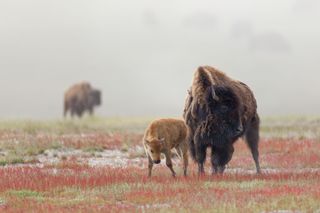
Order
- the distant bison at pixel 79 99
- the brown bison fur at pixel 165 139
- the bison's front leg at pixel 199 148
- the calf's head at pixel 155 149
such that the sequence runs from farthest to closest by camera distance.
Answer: the distant bison at pixel 79 99 < the bison's front leg at pixel 199 148 < the brown bison fur at pixel 165 139 < the calf's head at pixel 155 149

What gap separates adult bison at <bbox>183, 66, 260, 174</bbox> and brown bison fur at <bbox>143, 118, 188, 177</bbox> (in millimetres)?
234

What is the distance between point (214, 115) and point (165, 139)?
1168 millimetres

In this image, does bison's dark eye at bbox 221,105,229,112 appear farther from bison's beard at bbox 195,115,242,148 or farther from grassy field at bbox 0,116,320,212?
grassy field at bbox 0,116,320,212

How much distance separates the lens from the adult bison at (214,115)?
1652 cm

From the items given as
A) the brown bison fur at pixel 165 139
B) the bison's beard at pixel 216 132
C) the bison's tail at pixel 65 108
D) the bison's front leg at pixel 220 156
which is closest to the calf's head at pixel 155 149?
the brown bison fur at pixel 165 139

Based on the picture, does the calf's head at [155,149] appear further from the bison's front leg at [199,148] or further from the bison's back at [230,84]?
the bison's back at [230,84]

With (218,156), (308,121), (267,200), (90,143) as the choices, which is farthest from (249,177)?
(308,121)

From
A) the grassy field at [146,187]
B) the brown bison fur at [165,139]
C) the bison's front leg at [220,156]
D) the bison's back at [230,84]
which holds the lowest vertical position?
the grassy field at [146,187]

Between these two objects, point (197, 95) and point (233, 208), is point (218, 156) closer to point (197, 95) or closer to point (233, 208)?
point (197, 95)

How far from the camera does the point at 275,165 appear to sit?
73.6 feet

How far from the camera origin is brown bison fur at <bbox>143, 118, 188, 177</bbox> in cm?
1567

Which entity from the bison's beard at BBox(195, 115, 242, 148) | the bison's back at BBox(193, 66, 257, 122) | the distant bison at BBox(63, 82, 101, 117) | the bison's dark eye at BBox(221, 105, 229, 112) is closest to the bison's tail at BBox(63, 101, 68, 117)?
the distant bison at BBox(63, 82, 101, 117)

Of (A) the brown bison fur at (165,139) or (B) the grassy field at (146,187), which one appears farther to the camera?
(A) the brown bison fur at (165,139)

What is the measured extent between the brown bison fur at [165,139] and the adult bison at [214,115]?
234 millimetres
